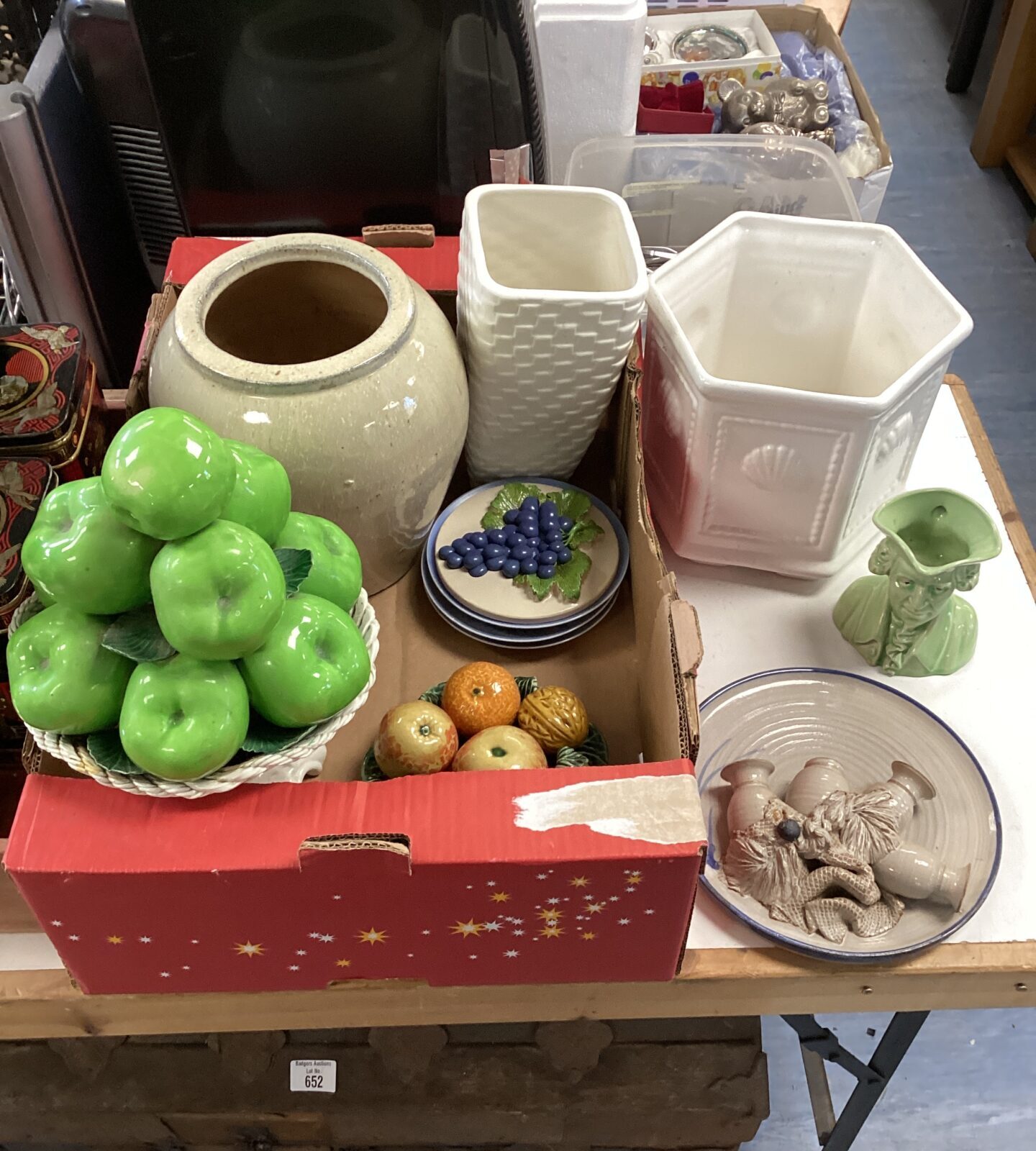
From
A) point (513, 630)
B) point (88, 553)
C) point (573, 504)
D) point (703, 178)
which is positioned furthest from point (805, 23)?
point (88, 553)

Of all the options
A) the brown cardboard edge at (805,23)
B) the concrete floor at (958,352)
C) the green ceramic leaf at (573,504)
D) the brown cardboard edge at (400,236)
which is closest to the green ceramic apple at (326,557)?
the green ceramic leaf at (573,504)

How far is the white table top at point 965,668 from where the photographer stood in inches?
24.1

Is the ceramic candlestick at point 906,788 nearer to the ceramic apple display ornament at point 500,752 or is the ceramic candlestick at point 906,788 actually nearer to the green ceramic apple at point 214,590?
the ceramic apple display ornament at point 500,752

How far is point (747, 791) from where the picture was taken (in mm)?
630

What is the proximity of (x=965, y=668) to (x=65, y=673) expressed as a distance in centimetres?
58

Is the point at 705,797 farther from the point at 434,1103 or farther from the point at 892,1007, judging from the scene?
the point at 434,1103

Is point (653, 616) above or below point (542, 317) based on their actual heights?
below

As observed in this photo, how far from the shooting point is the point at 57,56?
0.87m

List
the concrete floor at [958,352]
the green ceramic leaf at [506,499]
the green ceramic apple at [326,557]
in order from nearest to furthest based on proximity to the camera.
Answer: the green ceramic apple at [326,557], the green ceramic leaf at [506,499], the concrete floor at [958,352]

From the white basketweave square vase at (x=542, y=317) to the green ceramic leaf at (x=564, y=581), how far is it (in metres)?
0.10

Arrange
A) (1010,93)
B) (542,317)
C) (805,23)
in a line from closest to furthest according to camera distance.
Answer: (542,317), (805,23), (1010,93)

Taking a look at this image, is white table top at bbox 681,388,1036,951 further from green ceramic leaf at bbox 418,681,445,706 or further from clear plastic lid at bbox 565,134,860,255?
clear plastic lid at bbox 565,134,860,255

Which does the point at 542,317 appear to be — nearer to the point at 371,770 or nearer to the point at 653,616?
the point at 653,616

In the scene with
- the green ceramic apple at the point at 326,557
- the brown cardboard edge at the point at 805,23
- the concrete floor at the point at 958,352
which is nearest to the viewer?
the green ceramic apple at the point at 326,557
